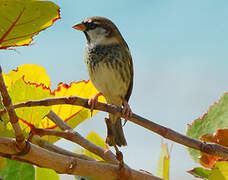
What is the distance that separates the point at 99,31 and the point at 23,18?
219cm

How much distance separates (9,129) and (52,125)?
187 millimetres

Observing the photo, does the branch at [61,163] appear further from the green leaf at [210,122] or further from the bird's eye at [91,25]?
the bird's eye at [91,25]

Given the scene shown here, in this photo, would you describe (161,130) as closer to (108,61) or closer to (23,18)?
(23,18)

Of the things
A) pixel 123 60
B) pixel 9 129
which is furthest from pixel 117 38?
pixel 9 129

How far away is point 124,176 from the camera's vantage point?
0.94 metres

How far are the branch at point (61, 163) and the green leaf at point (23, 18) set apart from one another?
26 cm

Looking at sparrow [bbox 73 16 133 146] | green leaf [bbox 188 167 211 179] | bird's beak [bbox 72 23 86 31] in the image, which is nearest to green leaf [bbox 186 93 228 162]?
green leaf [bbox 188 167 211 179]

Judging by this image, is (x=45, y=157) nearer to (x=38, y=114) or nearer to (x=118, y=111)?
(x=38, y=114)

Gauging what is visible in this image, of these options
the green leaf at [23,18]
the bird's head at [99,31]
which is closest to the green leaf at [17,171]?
the green leaf at [23,18]

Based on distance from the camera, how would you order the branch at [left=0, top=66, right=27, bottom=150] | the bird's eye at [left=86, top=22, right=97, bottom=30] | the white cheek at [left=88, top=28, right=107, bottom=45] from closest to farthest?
the branch at [left=0, top=66, right=27, bottom=150], the white cheek at [left=88, top=28, right=107, bottom=45], the bird's eye at [left=86, top=22, right=97, bottom=30]

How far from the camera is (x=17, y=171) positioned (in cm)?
110

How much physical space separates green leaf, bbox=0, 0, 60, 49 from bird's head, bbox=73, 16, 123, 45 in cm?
197

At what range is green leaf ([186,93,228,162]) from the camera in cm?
117

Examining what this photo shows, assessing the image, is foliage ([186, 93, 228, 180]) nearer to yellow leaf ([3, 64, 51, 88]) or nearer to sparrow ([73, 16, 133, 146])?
yellow leaf ([3, 64, 51, 88])
